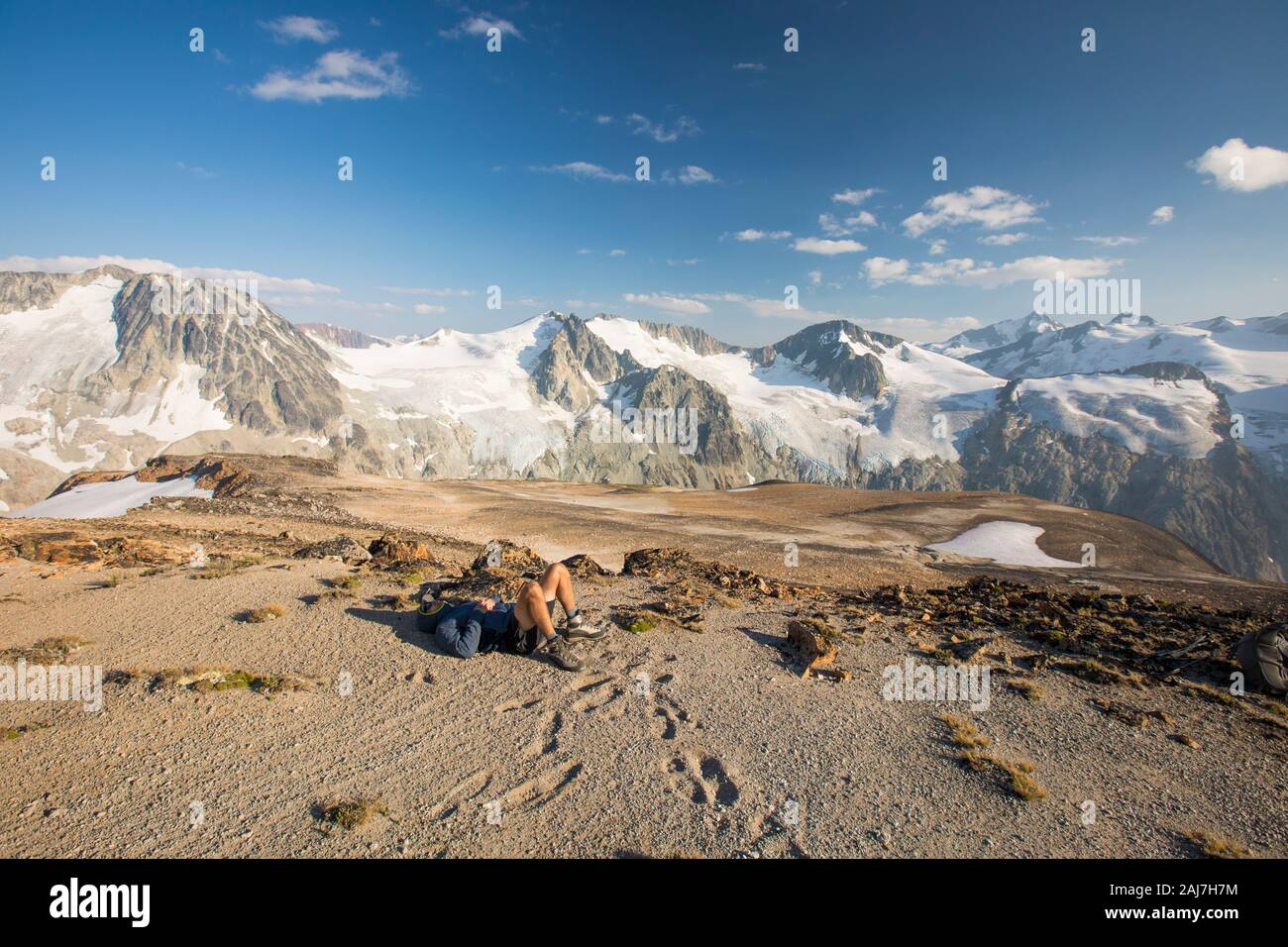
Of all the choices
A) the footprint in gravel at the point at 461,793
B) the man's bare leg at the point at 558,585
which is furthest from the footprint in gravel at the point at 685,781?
the man's bare leg at the point at 558,585

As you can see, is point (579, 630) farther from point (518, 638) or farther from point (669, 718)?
point (669, 718)

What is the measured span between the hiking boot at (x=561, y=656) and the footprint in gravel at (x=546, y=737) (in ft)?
4.46

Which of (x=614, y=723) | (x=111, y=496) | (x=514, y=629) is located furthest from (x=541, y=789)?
(x=111, y=496)

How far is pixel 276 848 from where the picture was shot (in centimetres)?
602

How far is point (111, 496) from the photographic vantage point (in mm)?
39281

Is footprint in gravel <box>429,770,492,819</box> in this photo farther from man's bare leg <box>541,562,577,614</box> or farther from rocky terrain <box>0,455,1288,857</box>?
man's bare leg <box>541,562,577,614</box>

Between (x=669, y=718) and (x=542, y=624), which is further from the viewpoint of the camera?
(x=542, y=624)

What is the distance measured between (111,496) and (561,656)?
45.9 meters

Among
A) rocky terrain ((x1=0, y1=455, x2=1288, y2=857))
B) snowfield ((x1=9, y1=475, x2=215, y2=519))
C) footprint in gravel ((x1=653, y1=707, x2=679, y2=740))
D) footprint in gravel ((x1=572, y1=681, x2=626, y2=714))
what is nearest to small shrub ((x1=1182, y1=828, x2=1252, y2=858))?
rocky terrain ((x1=0, y1=455, x2=1288, y2=857))

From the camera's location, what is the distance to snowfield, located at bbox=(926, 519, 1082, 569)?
3494cm

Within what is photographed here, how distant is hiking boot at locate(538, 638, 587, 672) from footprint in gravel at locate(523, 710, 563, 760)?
136 cm

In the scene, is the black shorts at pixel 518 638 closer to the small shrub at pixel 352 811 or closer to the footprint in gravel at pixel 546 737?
the footprint in gravel at pixel 546 737

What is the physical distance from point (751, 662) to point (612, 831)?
18.4ft

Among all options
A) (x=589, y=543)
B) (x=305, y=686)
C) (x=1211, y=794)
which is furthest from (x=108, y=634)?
(x=589, y=543)
